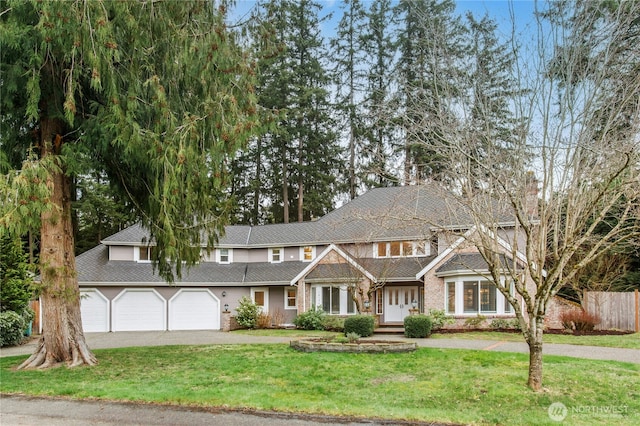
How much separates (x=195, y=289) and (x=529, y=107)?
2088 cm

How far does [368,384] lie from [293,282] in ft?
51.7

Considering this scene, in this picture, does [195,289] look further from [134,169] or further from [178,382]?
[178,382]

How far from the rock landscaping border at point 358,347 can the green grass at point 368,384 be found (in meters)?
0.55

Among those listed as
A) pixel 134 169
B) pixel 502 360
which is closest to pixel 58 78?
pixel 134 169

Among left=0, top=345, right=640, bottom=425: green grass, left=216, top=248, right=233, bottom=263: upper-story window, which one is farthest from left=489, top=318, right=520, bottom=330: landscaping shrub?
left=216, top=248, right=233, bottom=263: upper-story window

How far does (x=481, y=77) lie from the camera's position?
9.53m

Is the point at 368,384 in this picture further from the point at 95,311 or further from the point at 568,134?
the point at 95,311

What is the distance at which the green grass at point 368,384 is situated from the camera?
8055mm

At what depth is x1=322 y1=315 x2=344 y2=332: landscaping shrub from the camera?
75.9 ft

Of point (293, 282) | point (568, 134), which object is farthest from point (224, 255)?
point (568, 134)

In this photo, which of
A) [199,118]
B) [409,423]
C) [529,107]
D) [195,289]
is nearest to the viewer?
[409,423]

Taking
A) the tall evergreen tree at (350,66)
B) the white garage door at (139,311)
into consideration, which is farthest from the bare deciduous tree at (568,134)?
the tall evergreen tree at (350,66)

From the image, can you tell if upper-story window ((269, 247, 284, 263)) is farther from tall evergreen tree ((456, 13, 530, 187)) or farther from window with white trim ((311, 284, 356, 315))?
tall evergreen tree ((456, 13, 530, 187))

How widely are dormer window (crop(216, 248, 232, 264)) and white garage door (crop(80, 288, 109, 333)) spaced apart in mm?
6217
